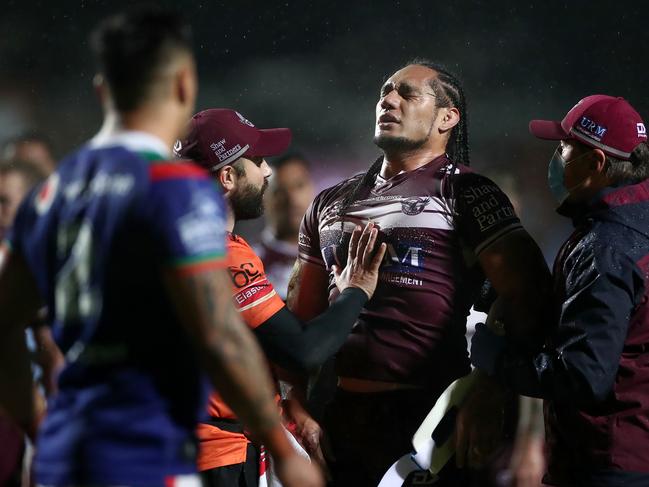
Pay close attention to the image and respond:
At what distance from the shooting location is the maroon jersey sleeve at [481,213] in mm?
3125

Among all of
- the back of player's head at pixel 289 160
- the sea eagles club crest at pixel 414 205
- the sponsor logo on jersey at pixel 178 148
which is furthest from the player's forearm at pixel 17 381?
the back of player's head at pixel 289 160

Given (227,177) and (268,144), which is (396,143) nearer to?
(268,144)

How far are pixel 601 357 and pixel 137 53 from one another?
5.38ft

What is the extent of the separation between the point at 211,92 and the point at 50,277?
673 centimetres

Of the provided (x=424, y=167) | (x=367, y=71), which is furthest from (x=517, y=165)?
(x=424, y=167)

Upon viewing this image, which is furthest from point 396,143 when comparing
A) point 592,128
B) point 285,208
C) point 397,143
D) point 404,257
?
point 285,208

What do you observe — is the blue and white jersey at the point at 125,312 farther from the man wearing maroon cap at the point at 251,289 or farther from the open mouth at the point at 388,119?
the open mouth at the point at 388,119

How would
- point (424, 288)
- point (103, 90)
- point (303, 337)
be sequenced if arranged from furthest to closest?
point (424, 288)
point (303, 337)
point (103, 90)

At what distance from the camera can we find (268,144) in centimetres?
347

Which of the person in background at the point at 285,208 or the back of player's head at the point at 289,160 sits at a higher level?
the back of player's head at the point at 289,160

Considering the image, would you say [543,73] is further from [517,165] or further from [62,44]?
[62,44]

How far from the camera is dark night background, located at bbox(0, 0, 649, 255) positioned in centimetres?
786

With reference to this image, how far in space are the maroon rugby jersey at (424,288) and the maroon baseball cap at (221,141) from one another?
51 centimetres

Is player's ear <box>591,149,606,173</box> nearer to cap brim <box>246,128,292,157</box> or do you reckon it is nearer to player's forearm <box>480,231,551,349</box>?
player's forearm <box>480,231,551,349</box>
